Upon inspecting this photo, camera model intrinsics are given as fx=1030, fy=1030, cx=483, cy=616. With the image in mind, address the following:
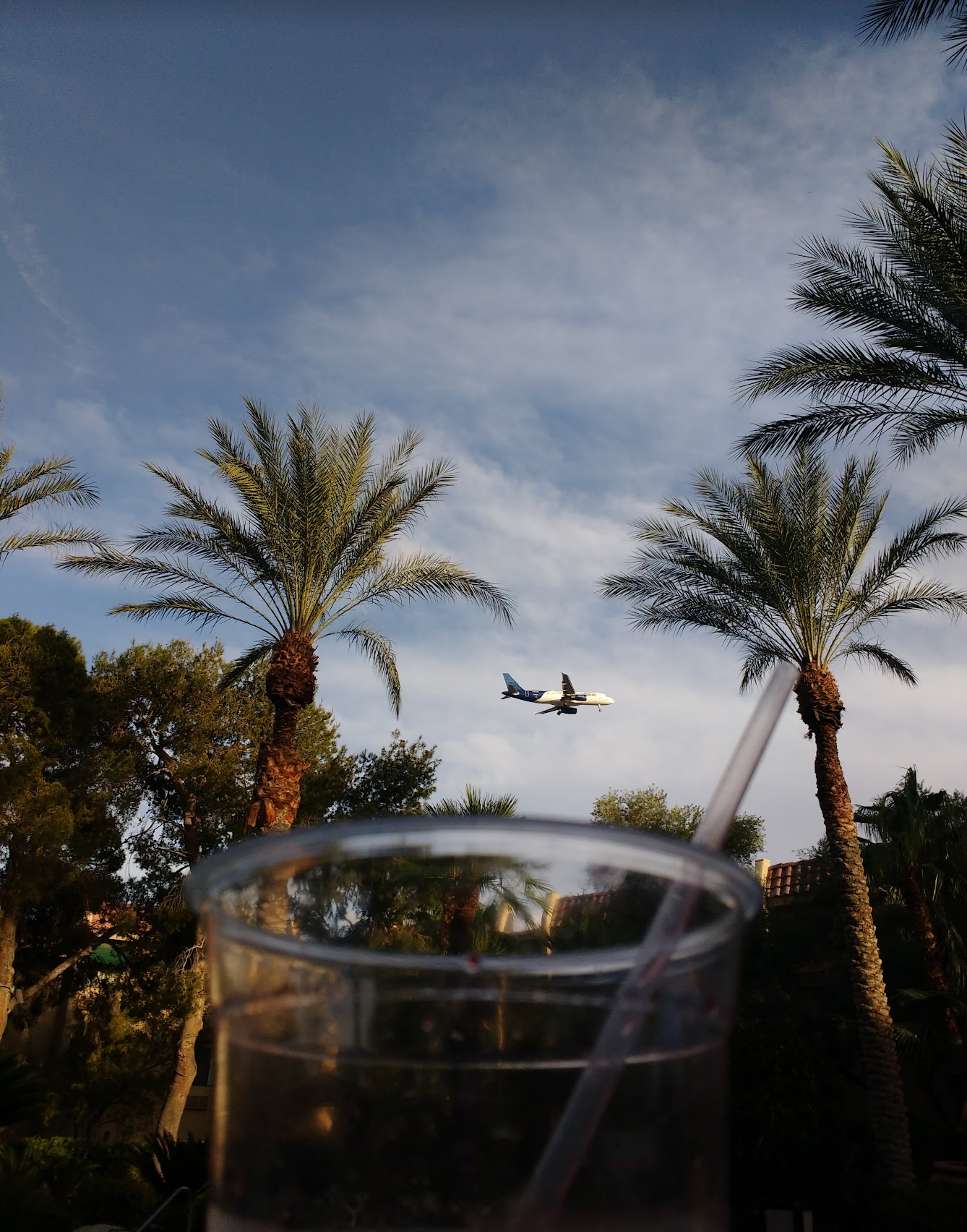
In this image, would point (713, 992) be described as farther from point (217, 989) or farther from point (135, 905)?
point (135, 905)

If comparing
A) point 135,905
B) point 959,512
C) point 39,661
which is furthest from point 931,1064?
point 39,661

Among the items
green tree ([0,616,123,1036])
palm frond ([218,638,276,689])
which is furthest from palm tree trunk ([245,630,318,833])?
green tree ([0,616,123,1036])

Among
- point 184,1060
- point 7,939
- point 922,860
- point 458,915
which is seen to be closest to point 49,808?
point 7,939

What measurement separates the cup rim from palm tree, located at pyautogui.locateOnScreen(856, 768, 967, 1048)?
16681mm

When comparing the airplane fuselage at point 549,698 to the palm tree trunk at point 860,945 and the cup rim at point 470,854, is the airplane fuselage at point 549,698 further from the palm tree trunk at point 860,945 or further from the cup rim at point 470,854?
the cup rim at point 470,854

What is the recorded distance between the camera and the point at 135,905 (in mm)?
22516

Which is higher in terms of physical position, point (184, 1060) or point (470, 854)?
point (470, 854)

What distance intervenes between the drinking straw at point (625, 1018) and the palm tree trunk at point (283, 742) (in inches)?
445

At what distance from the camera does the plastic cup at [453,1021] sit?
2.66 ft

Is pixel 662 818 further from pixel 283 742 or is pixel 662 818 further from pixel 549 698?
pixel 283 742

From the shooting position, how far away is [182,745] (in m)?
22.3

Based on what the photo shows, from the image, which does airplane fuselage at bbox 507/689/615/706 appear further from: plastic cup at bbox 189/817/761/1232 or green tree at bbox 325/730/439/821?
plastic cup at bbox 189/817/761/1232

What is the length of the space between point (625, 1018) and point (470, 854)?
0.18 metres

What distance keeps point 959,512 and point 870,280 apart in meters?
4.49
